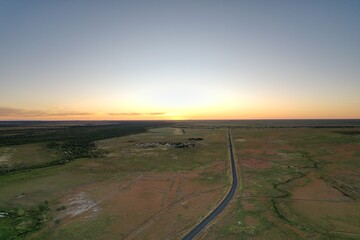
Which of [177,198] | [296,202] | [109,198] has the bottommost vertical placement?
[109,198]

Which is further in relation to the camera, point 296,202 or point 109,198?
point 109,198

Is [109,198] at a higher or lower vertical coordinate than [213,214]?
lower

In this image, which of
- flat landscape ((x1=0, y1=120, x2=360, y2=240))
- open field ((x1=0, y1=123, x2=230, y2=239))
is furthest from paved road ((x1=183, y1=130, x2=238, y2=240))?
open field ((x1=0, y1=123, x2=230, y2=239))

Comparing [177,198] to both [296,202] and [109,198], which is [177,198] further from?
[296,202]

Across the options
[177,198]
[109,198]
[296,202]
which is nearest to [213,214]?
[177,198]

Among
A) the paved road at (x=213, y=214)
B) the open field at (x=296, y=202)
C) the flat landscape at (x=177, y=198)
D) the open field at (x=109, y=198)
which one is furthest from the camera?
the open field at (x=109, y=198)

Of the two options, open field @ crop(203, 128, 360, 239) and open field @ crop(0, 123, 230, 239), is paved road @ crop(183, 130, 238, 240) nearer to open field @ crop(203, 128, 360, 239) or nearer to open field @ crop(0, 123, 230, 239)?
open field @ crop(0, 123, 230, 239)

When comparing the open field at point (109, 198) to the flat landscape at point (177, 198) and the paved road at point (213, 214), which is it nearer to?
the flat landscape at point (177, 198)

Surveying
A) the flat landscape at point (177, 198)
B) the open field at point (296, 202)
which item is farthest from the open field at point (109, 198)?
the open field at point (296, 202)

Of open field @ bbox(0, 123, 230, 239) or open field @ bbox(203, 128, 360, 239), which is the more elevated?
open field @ bbox(203, 128, 360, 239)

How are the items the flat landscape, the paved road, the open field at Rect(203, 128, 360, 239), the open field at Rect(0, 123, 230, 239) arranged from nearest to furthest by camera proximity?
1. the paved road
2. the open field at Rect(203, 128, 360, 239)
3. the flat landscape
4. the open field at Rect(0, 123, 230, 239)

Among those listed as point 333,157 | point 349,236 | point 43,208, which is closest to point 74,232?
point 43,208
